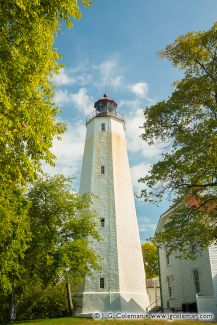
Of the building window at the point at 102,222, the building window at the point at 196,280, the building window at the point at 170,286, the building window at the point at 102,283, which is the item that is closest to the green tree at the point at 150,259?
the building window at the point at 170,286

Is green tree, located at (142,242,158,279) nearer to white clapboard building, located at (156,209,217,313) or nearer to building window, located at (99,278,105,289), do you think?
white clapboard building, located at (156,209,217,313)

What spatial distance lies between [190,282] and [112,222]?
27.1ft

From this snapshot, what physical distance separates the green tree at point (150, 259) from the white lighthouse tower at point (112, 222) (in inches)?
1112

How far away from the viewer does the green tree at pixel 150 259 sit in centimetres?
5812

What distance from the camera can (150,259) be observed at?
58.5 m

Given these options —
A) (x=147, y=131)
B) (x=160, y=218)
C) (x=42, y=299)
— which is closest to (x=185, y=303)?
(x=160, y=218)

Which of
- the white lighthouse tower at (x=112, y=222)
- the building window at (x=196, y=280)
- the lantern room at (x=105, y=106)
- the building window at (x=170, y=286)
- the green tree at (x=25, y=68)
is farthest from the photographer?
the lantern room at (x=105, y=106)

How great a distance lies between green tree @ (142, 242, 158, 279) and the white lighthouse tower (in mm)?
28238

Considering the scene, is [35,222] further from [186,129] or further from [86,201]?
[186,129]

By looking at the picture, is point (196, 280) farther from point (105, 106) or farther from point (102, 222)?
point (105, 106)

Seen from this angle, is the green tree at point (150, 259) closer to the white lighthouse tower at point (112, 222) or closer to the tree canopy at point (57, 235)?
the white lighthouse tower at point (112, 222)

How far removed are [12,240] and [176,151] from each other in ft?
38.2

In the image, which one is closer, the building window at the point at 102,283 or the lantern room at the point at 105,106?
the building window at the point at 102,283

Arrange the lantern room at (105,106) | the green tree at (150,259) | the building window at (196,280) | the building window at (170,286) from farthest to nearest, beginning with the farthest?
the green tree at (150,259)
the lantern room at (105,106)
the building window at (170,286)
the building window at (196,280)
